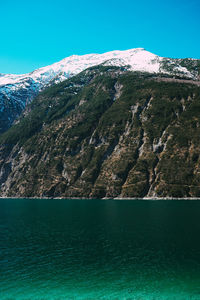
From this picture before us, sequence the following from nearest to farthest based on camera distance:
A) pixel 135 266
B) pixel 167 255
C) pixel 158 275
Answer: pixel 158 275
pixel 135 266
pixel 167 255

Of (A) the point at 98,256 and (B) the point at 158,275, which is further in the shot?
(A) the point at 98,256

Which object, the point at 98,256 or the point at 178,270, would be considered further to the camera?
the point at 98,256

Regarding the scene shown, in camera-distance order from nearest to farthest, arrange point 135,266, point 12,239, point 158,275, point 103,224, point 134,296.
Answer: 1. point 134,296
2. point 158,275
3. point 135,266
4. point 12,239
5. point 103,224

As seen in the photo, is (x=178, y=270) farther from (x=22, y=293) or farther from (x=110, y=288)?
(x=22, y=293)

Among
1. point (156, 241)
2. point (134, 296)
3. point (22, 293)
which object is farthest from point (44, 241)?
point (134, 296)

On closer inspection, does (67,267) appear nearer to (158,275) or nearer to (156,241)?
(158,275)

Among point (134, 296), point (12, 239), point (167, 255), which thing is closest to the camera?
point (134, 296)

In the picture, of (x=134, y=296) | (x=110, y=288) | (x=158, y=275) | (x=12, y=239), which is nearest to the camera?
(x=134, y=296)

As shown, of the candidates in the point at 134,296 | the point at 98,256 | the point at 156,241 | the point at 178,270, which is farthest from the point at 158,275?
the point at 156,241
